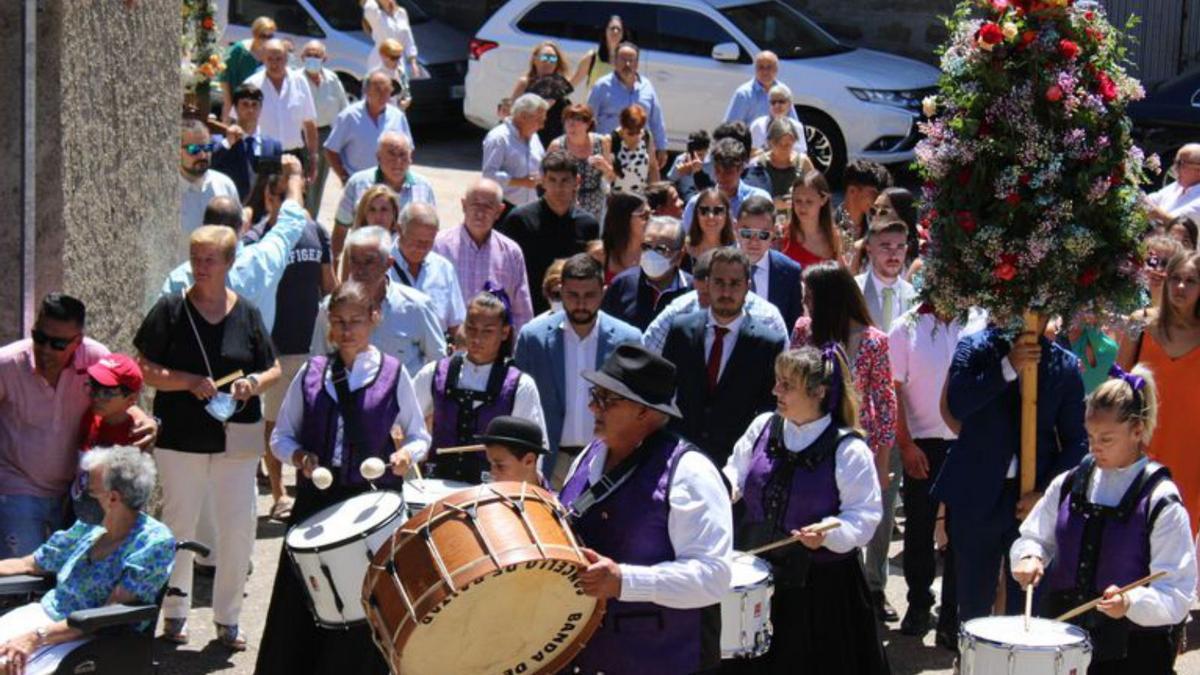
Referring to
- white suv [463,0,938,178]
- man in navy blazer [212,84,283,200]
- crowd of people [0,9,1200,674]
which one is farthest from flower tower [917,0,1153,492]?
white suv [463,0,938,178]

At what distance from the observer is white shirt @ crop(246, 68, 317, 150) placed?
51.5 feet

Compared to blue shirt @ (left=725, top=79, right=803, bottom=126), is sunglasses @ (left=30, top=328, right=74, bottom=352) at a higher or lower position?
Result: lower

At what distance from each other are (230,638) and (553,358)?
2.02 m

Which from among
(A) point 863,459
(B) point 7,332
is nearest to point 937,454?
(A) point 863,459

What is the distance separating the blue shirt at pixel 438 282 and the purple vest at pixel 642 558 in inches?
172

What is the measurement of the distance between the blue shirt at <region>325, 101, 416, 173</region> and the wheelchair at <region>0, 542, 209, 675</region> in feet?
24.0

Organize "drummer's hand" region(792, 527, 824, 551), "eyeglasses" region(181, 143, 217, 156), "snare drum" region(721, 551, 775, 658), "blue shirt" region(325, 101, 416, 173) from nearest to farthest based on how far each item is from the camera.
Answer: "snare drum" region(721, 551, 775, 658), "drummer's hand" region(792, 527, 824, 551), "eyeglasses" region(181, 143, 217, 156), "blue shirt" region(325, 101, 416, 173)

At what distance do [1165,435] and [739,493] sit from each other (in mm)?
2729

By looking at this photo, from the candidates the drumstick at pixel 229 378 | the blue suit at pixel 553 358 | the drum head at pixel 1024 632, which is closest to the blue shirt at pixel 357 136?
the blue suit at pixel 553 358

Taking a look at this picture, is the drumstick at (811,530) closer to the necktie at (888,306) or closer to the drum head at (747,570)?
the drum head at (747,570)

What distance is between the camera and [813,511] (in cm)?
793

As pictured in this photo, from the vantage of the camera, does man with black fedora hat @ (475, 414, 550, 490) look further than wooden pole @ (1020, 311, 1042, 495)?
No

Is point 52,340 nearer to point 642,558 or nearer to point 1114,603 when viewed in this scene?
point 642,558

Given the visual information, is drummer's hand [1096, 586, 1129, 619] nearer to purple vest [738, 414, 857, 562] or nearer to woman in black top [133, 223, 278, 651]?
purple vest [738, 414, 857, 562]
